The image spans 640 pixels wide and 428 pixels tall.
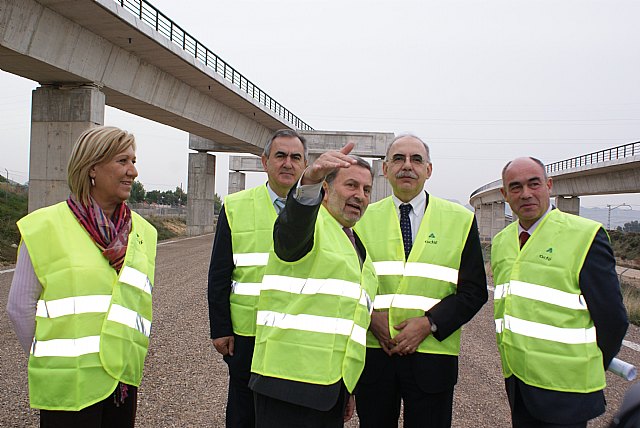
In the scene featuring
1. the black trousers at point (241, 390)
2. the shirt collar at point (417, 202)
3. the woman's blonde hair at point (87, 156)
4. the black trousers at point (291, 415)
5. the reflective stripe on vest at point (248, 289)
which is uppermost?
the woman's blonde hair at point (87, 156)

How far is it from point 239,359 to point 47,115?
532 inches

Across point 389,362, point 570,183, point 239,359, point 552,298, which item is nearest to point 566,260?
point 552,298

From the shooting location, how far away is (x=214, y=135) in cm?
2634

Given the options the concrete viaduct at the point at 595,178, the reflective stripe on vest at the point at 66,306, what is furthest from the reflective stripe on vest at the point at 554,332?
the concrete viaduct at the point at 595,178

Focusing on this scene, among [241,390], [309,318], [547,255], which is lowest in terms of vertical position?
[241,390]

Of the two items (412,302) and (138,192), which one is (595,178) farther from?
(138,192)

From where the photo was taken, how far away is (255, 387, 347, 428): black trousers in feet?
7.71

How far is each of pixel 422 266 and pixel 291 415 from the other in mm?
1245

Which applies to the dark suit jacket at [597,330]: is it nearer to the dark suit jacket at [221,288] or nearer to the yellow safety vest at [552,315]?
the yellow safety vest at [552,315]

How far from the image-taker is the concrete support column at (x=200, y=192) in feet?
107

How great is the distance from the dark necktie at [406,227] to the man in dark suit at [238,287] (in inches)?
34.1

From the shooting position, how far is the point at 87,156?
8.52 feet

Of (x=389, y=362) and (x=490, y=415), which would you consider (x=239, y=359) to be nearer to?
(x=389, y=362)

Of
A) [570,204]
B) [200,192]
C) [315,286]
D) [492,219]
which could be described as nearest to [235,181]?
[200,192]
